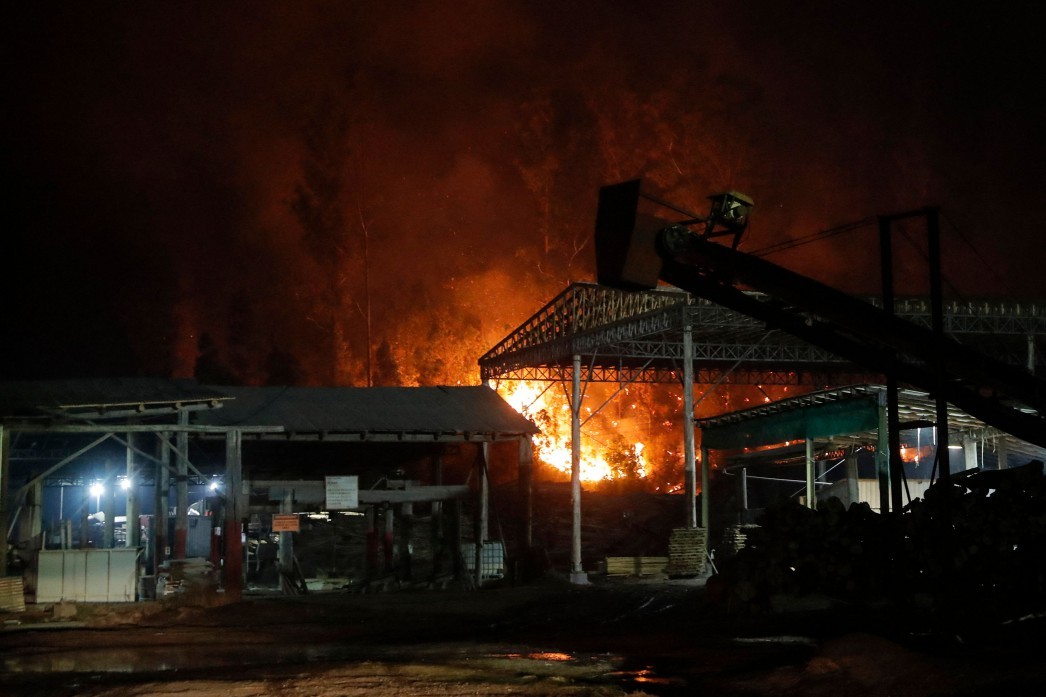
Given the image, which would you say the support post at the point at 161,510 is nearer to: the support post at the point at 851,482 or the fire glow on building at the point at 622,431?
the support post at the point at 851,482

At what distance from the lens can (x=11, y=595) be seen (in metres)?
20.6

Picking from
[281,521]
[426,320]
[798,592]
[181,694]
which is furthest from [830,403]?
[426,320]

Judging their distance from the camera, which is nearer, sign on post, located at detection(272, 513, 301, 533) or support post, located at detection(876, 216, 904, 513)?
support post, located at detection(876, 216, 904, 513)

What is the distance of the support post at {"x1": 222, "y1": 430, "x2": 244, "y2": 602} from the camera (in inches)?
974

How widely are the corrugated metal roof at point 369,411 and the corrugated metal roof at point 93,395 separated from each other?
75.4 inches

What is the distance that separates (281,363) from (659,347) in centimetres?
4119

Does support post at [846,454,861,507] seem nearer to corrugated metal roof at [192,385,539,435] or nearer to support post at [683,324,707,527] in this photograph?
support post at [683,324,707,527]

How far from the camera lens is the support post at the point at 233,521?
2475 centimetres

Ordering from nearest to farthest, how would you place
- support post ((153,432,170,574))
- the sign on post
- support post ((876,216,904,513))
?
1. support post ((876,216,904,513))
2. support post ((153,432,170,574))
3. the sign on post

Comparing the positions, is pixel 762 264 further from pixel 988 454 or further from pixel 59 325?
pixel 59 325

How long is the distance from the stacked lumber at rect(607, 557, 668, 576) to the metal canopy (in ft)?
20.5

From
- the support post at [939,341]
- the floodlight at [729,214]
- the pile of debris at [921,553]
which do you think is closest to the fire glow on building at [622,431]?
the pile of debris at [921,553]

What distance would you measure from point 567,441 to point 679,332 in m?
22.7

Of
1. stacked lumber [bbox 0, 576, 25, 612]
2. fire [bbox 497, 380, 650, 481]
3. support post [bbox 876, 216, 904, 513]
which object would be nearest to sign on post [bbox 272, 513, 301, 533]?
stacked lumber [bbox 0, 576, 25, 612]
